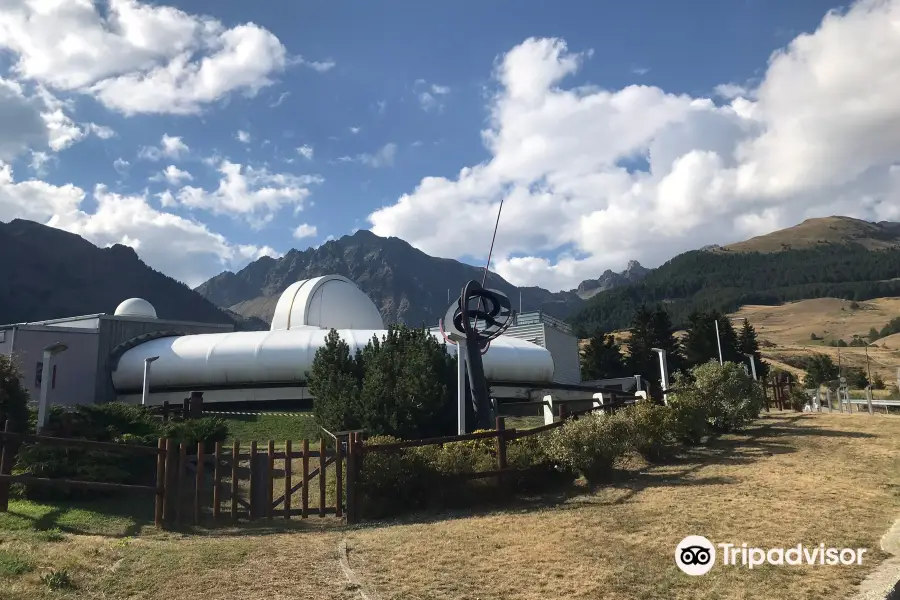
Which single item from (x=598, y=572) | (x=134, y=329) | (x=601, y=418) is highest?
(x=134, y=329)

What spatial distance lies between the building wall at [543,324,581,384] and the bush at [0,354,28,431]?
34552 mm

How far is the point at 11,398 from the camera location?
66.1 ft

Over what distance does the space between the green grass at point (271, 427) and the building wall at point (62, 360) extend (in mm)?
11512

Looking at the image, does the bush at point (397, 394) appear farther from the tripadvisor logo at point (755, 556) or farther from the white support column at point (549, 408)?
the tripadvisor logo at point (755, 556)

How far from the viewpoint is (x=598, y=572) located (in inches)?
329

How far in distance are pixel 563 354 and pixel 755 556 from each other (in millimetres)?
43420

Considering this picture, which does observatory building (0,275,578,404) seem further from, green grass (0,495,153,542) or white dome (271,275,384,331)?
green grass (0,495,153,542)

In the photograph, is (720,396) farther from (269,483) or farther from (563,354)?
(563,354)

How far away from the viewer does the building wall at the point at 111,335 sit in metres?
41.8

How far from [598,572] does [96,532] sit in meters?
8.22

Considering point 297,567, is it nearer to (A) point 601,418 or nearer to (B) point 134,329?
(A) point 601,418

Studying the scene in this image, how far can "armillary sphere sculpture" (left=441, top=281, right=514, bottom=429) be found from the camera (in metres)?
21.6

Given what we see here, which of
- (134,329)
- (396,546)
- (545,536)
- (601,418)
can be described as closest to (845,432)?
(601,418)

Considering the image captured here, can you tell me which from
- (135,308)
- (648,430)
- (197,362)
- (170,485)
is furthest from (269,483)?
(135,308)
